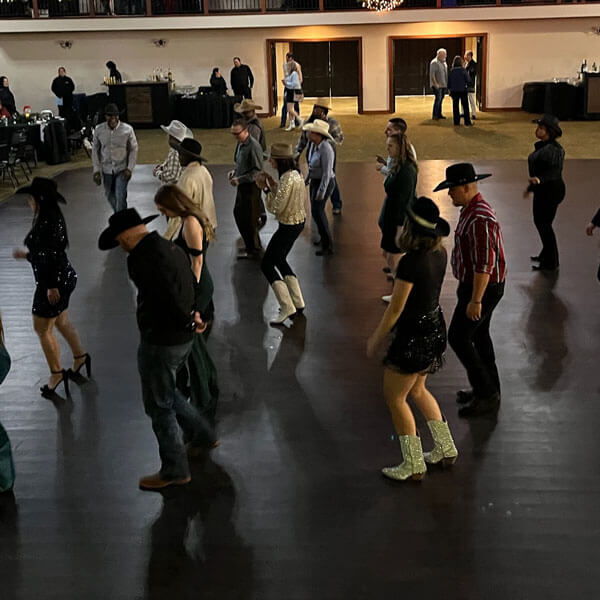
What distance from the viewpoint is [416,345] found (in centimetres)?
418

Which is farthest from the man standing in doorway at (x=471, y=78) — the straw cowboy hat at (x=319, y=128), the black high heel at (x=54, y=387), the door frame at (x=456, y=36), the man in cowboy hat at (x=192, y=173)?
the black high heel at (x=54, y=387)

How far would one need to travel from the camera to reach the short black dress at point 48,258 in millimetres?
5277

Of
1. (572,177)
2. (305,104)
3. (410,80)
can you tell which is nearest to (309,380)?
(572,177)

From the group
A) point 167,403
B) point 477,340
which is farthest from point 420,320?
point 167,403

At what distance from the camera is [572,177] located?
12.8 metres

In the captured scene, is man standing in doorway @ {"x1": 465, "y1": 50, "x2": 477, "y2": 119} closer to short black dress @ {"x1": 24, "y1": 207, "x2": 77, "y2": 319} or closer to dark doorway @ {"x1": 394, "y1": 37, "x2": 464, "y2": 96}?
dark doorway @ {"x1": 394, "y1": 37, "x2": 464, "y2": 96}

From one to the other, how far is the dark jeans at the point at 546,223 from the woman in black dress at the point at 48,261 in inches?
174

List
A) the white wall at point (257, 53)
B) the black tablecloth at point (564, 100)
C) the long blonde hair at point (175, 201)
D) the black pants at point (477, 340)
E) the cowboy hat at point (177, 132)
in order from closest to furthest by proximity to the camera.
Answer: the long blonde hair at point (175, 201) < the black pants at point (477, 340) < the cowboy hat at point (177, 132) < the black tablecloth at point (564, 100) < the white wall at point (257, 53)

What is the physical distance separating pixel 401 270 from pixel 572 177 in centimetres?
956

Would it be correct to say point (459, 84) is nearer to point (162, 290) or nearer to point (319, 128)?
point (319, 128)

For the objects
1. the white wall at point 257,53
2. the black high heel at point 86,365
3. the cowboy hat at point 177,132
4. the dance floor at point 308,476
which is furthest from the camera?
the white wall at point 257,53

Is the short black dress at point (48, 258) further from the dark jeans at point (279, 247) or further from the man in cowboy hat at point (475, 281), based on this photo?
the man in cowboy hat at point (475, 281)

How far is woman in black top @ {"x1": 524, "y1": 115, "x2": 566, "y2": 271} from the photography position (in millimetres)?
7344

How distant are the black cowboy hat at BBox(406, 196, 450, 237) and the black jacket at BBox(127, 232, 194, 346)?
3.79ft
